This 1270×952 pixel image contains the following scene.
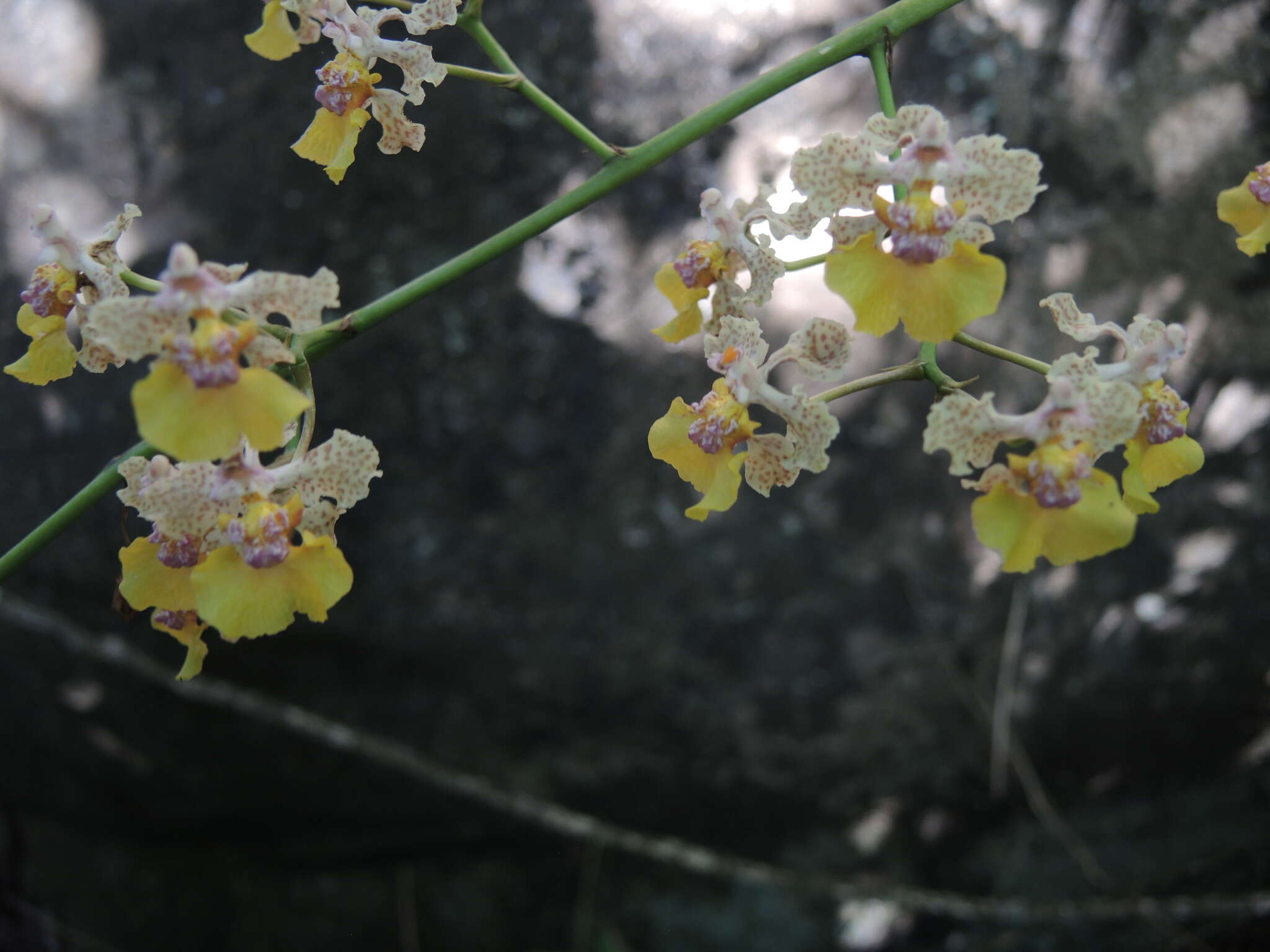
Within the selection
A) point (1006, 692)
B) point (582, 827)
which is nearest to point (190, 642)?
point (582, 827)

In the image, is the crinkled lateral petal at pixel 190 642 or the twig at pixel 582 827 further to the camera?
the twig at pixel 582 827

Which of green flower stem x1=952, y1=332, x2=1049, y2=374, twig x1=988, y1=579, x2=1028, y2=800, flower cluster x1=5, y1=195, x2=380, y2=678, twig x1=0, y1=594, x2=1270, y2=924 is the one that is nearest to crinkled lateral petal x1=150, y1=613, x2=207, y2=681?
flower cluster x1=5, y1=195, x2=380, y2=678

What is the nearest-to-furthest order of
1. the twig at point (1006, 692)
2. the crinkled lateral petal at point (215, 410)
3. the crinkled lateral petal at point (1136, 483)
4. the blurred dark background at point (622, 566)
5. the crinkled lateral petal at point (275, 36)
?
the crinkled lateral petal at point (215, 410), the crinkled lateral petal at point (1136, 483), the crinkled lateral petal at point (275, 36), the blurred dark background at point (622, 566), the twig at point (1006, 692)

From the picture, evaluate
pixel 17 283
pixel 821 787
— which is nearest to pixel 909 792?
pixel 821 787

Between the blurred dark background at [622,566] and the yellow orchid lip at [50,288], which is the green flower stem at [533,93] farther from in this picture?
the blurred dark background at [622,566]

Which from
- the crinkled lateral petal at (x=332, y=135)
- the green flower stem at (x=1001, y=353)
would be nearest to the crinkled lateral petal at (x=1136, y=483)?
the green flower stem at (x=1001, y=353)

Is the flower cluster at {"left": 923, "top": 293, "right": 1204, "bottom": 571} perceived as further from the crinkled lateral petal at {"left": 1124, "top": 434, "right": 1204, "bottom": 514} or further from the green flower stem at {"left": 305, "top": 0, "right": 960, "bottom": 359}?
the green flower stem at {"left": 305, "top": 0, "right": 960, "bottom": 359}
